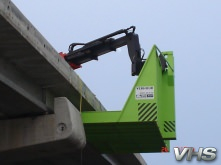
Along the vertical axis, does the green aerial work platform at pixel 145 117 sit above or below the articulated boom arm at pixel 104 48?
below

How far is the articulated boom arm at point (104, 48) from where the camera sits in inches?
706

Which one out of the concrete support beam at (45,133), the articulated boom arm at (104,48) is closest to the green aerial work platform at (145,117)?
the concrete support beam at (45,133)

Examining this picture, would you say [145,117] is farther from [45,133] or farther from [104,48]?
[104,48]

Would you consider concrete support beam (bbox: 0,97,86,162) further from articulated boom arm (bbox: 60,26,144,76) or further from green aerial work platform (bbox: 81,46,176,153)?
articulated boom arm (bbox: 60,26,144,76)

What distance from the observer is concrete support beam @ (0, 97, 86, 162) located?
13156mm

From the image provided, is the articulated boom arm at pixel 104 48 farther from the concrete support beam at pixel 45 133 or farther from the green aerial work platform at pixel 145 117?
the concrete support beam at pixel 45 133

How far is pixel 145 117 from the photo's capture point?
13203mm

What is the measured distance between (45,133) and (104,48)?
18.9 feet

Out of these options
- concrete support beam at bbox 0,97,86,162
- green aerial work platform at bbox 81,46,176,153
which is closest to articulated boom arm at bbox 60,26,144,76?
green aerial work platform at bbox 81,46,176,153

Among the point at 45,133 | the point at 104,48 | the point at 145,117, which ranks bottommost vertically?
the point at 45,133

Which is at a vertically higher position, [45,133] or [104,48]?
[104,48]

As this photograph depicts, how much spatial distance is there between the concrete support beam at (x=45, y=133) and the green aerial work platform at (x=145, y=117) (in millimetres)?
711

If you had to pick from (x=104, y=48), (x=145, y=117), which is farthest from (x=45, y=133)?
A: (x=104, y=48)

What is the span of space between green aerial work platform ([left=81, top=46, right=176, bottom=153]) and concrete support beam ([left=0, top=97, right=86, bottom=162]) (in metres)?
0.71
